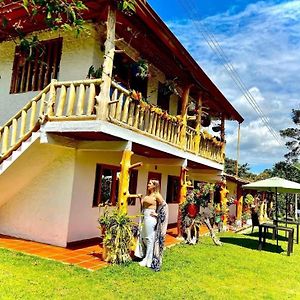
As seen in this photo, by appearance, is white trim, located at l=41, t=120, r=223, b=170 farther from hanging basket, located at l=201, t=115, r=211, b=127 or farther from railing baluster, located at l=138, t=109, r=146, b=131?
hanging basket, located at l=201, t=115, r=211, b=127

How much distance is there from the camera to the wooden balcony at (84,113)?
7695mm

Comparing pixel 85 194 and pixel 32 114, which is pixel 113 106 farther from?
pixel 85 194

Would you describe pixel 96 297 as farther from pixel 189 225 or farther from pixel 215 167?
pixel 215 167

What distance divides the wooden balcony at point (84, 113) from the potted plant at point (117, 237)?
2193 mm

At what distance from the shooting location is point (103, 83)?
7.45 meters

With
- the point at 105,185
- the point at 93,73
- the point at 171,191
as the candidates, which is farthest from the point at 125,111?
the point at 171,191

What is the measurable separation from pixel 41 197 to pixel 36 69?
3.80 metres

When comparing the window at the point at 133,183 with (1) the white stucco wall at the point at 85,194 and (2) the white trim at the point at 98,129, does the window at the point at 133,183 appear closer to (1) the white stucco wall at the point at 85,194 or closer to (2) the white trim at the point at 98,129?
(1) the white stucco wall at the point at 85,194

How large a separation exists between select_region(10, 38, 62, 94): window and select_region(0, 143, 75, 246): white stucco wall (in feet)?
7.21

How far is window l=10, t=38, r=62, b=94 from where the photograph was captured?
9.80m

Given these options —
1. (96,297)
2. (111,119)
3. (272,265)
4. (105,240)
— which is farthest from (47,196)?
(272,265)

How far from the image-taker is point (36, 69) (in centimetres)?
1026

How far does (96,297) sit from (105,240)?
214 centimetres

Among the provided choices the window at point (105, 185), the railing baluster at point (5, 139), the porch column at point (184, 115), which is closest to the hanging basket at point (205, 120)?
the porch column at point (184, 115)
